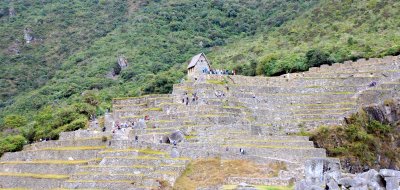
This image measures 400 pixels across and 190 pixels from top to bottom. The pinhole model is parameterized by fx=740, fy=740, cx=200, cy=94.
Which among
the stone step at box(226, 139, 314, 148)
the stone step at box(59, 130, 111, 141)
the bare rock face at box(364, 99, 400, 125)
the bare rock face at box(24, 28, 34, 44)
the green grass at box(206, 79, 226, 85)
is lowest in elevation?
the stone step at box(226, 139, 314, 148)

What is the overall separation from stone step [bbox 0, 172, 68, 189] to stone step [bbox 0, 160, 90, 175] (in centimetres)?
55

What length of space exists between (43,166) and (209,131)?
12.2m

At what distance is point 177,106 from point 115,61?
166 ft

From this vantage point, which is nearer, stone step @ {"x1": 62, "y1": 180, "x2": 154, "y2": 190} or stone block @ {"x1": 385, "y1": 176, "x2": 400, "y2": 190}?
stone block @ {"x1": 385, "y1": 176, "x2": 400, "y2": 190}

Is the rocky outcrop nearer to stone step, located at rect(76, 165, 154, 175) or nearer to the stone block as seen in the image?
the stone block

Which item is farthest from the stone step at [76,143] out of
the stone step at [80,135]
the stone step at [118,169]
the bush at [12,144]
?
the stone step at [118,169]

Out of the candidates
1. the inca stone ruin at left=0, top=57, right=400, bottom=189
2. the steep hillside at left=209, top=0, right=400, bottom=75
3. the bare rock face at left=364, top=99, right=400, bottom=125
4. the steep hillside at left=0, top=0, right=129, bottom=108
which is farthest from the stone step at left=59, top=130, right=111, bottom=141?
the steep hillside at left=0, top=0, right=129, bottom=108

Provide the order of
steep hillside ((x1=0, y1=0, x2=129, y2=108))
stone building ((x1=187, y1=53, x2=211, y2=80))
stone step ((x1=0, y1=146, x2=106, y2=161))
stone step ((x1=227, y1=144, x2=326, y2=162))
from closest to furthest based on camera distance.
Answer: stone step ((x1=227, y1=144, x2=326, y2=162))
stone step ((x1=0, y1=146, x2=106, y2=161))
stone building ((x1=187, y1=53, x2=211, y2=80))
steep hillside ((x1=0, y1=0, x2=129, y2=108))

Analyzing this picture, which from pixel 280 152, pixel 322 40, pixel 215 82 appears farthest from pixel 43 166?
pixel 322 40

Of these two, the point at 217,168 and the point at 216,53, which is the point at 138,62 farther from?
the point at 217,168

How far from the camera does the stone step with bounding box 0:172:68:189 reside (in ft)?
160

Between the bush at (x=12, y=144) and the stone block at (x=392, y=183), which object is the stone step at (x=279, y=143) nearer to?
the stone block at (x=392, y=183)

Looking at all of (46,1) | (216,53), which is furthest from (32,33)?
(216,53)

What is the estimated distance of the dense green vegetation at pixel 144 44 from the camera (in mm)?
68625
